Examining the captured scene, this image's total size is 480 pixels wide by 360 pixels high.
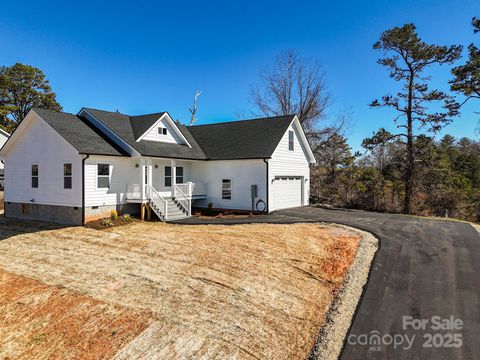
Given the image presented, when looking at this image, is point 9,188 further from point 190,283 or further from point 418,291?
point 418,291

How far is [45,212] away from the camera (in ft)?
52.2

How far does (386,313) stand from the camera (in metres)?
6.36

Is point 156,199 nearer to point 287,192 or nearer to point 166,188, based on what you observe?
point 166,188

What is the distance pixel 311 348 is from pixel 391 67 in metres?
21.9

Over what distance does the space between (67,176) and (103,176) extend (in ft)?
5.54

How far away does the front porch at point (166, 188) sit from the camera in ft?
52.5

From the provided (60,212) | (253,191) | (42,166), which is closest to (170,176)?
(253,191)

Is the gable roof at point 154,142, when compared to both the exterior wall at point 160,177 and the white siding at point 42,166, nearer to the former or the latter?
the white siding at point 42,166

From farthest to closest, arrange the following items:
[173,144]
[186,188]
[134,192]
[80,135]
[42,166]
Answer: [173,144], [186,188], [134,192], [42,166], [80,135]

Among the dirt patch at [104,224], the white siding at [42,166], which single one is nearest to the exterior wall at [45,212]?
the white siding at [42,166]

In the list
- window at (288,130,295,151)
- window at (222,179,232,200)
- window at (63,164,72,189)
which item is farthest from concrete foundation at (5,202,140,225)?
window at (288,130,295,151)

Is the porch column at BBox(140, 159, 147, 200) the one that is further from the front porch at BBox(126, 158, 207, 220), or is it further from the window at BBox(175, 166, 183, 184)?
the window at BBox(175, 166, 183, 184)

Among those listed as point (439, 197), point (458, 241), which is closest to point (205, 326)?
point (458, 241)

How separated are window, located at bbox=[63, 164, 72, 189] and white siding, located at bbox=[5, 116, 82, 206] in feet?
0.72
